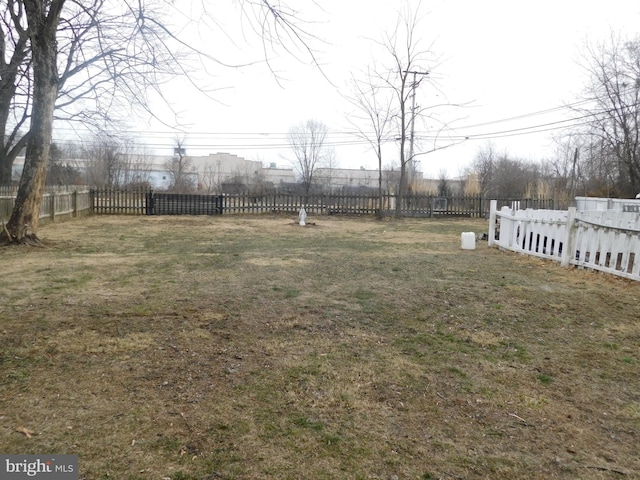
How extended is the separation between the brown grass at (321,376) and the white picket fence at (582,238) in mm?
645

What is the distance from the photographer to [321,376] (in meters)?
2.88

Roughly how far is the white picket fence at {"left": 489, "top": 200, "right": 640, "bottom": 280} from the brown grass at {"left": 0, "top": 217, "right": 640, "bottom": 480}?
64 cm

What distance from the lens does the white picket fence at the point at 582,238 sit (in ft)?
19.8

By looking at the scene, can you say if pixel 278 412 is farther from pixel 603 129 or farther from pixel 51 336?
pixel 603 129

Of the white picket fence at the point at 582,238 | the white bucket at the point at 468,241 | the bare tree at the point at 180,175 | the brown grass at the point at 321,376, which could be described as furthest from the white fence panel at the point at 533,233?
the bare tree at the point at 180,175

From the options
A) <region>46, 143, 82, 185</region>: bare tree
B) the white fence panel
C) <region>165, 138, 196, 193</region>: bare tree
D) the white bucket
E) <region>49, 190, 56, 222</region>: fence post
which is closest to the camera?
the white fence panel

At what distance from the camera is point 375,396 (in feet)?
8.58

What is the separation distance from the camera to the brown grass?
200 centimetres

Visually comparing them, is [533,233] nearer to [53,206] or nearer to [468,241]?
[468,241]

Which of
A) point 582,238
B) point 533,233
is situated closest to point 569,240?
point 582,238

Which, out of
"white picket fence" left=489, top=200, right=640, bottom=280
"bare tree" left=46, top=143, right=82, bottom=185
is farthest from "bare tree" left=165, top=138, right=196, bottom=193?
"white picket fence" left=489, top=200, right=640, bottom=280

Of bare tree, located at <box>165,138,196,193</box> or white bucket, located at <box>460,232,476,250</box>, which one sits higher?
bare tree, located at <box>165,138,196,193</box>

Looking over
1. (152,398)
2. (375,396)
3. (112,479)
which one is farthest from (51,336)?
(375,396)

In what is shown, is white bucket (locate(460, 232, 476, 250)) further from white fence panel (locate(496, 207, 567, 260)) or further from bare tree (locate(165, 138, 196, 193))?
bare tree (locate(165, 138, 196, 193))
